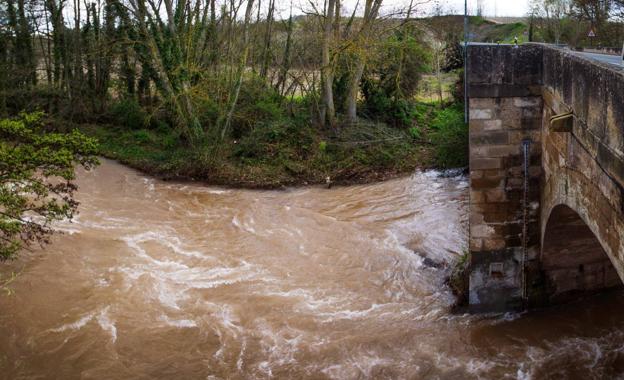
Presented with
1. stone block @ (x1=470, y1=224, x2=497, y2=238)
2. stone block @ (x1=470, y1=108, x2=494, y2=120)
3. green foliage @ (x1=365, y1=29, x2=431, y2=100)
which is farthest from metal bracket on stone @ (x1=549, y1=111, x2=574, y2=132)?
green foliage @ (x1=365, y1=29, x2=431, y2=100)

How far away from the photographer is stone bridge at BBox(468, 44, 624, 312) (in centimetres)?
715

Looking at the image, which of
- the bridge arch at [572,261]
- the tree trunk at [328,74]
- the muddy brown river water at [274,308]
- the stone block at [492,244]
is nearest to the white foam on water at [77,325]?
the muddy brown river water at [274,308]

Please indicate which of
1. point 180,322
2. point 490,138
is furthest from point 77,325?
point 490,138

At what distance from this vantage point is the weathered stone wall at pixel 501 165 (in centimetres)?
848

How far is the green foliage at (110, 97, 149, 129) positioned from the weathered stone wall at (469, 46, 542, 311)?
1725 cm

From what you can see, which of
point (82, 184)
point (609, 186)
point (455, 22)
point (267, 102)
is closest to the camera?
point (609, 186)

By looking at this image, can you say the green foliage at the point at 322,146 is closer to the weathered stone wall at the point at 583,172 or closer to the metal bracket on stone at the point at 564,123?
the weathered stone wall at the point at 583,172

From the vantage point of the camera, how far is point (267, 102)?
73.9ft

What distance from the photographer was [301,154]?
19953 millimetres

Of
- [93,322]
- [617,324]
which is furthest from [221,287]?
[617,324]

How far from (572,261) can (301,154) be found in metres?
11.5

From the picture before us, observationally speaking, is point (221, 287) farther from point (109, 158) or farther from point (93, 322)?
point (109, 158)

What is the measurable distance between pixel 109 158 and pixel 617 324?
17.0 metres

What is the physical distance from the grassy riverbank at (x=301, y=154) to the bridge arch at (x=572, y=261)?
307 inches
